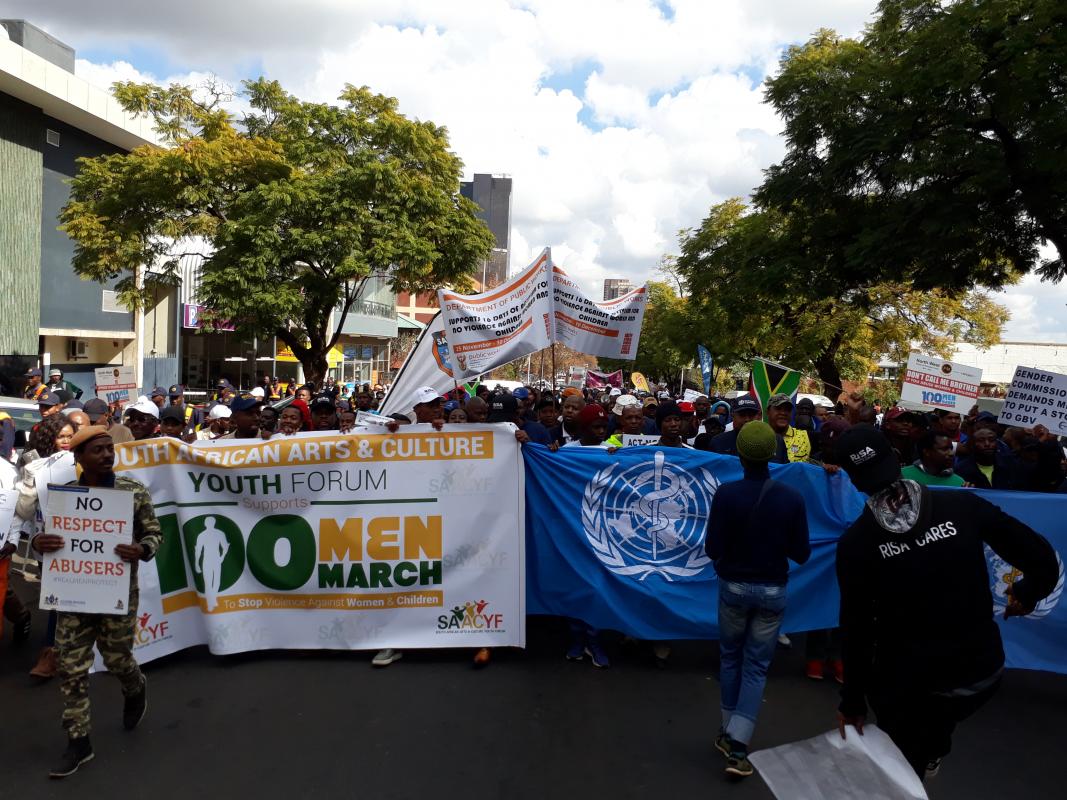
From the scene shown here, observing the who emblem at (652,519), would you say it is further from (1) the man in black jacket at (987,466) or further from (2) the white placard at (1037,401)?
(2) the white placard at (1037,401)

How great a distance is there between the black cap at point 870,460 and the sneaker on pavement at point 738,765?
1924 mm

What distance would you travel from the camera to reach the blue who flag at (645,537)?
228 inches

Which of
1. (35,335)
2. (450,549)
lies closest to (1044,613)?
(450,549)

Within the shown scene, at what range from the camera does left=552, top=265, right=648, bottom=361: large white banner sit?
25.2 ft

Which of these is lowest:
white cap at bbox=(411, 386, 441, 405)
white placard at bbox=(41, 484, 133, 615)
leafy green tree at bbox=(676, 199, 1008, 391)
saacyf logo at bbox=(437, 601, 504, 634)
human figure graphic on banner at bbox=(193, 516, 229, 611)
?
saacyf logo at bbox=(437, 601, 504, 634)

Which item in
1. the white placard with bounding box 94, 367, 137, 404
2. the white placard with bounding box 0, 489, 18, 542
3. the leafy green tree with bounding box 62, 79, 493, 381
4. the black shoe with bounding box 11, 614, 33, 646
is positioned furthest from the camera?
the leafy green tree with bounding box 62, 79, 493, 381

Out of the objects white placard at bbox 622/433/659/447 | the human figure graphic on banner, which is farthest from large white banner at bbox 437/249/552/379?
the human figure graphic on banner

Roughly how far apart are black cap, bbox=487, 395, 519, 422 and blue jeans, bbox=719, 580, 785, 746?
15.7 feet

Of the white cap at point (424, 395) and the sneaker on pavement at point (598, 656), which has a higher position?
the white cap at point (424, 395)

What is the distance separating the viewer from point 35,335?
2723 cm

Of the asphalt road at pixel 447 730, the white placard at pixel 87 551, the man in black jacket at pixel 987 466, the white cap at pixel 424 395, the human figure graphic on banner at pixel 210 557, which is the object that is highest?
the white cap at pixel 424 395

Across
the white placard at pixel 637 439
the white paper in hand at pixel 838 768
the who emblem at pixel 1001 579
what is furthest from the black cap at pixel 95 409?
the who emblem at pixel 1001 579

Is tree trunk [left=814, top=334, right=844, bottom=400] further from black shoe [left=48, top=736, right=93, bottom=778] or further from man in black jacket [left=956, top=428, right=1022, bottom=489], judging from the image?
black shoe [left=48, top=736, right=93, bottom=778]

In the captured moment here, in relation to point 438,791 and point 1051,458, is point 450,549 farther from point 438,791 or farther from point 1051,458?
point 1051,458
